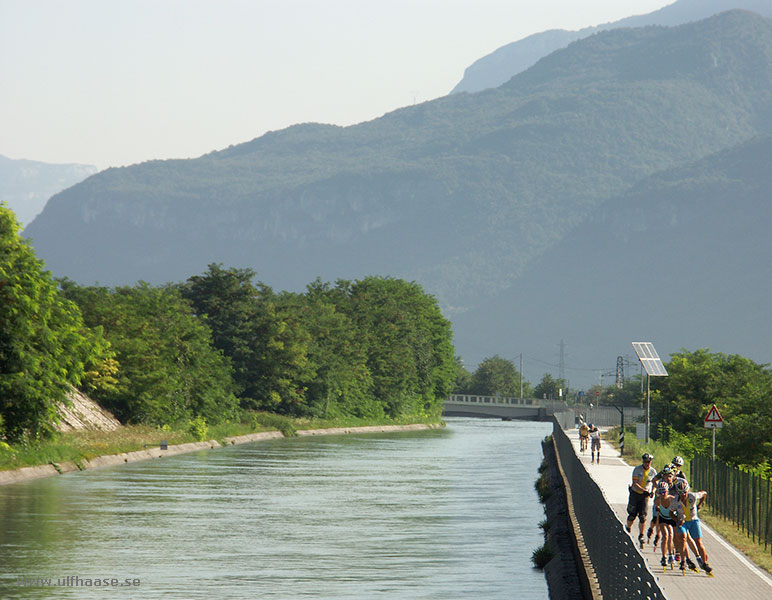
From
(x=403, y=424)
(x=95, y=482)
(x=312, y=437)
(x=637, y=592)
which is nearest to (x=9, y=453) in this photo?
(x=95, y=482)

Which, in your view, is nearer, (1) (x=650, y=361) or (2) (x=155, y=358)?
(1) (x=650, y=361)

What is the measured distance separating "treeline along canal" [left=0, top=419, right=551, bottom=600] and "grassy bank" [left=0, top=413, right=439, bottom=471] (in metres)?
1.70

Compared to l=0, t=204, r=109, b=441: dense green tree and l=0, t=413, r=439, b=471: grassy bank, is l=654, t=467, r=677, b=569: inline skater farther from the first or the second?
l=0, t=413, r=439, b=471: grassy bank

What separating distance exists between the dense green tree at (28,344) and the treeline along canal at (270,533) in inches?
106

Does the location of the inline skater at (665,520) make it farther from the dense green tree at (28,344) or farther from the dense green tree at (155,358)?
the dense green tree at (155,358)

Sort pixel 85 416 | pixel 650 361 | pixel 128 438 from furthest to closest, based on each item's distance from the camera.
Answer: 1. pixel 650 361
2. pixel 128 438
3. pixel 85 416

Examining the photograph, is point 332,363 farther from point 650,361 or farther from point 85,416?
point 650,361

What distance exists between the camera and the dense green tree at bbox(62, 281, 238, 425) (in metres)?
76.6

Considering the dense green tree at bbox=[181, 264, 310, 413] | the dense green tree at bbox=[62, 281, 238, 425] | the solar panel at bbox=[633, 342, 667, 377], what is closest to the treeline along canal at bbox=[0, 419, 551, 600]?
the solar panel at bbox=[633, 342, 667, 377]

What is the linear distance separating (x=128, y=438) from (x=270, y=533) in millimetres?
36862

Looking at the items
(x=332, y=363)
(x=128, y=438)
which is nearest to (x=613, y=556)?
(x=128, y=438)

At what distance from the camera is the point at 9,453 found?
5091 centimetres

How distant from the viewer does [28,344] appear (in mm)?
49344

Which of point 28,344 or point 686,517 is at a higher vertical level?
point 28,344
